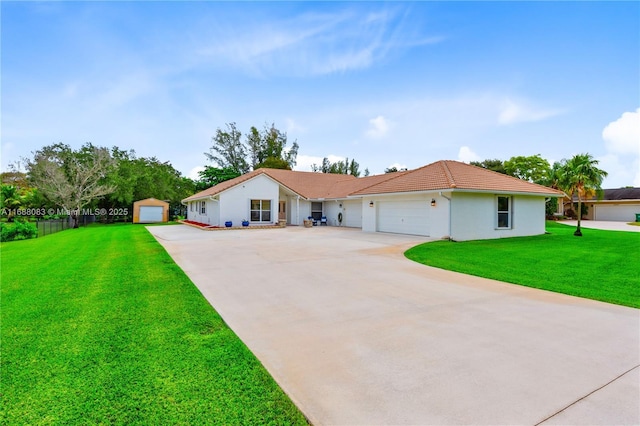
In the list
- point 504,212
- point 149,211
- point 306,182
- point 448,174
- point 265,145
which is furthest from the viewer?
point 265,145

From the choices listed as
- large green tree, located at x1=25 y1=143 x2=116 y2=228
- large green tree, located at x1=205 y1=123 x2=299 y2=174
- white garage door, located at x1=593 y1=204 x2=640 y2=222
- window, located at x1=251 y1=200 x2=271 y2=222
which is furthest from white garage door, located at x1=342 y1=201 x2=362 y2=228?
white garage door, located at x1=593 y1=204 x2=640 y2=222

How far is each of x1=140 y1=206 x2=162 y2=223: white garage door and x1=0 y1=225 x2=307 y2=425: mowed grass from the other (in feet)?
102

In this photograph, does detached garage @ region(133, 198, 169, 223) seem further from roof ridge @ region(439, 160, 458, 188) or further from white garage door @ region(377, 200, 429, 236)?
roof ridge @ region(439, 160, 458, 188)

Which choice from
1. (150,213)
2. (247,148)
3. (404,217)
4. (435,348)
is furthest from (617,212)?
(150,213)

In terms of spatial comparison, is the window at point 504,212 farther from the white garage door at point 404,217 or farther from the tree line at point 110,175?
the tree line at point 110,175

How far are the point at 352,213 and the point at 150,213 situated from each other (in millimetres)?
24094

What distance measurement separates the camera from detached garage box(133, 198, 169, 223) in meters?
34.0

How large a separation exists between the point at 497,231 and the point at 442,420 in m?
15.6

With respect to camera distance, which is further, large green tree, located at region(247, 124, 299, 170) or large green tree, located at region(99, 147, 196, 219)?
large green tree, located at region(247, 124, 299, 170)

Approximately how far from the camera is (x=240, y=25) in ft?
43.3

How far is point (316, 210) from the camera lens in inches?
1059

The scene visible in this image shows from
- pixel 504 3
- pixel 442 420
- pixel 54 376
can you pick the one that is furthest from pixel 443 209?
pixel 54 376

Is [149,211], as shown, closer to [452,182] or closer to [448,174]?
[448,174]

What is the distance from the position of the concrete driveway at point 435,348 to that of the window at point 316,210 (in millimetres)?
19557
